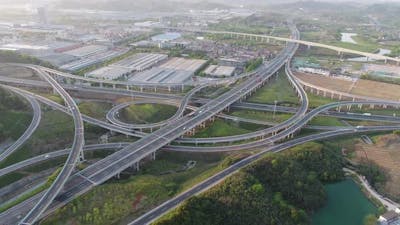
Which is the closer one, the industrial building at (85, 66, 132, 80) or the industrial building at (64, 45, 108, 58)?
the industrial building at (85, 66, 132, 80)

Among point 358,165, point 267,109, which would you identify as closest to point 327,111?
point 267,109

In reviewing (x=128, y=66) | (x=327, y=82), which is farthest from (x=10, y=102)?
(x=327, y=82)

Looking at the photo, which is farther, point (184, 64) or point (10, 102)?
point (184, 64)

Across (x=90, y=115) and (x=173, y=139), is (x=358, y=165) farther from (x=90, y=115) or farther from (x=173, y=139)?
(x=90, y=115)

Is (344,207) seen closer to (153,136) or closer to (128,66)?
(153,136)

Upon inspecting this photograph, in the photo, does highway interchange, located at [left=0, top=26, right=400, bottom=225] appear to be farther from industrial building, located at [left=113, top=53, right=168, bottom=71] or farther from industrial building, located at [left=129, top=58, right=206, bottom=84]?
industrial building, located at [left=113, top=53, right=168, bottom=71]

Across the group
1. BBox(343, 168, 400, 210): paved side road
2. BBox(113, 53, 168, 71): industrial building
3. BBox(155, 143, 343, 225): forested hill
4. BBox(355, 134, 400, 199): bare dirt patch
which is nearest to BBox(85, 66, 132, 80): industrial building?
BBox(113, 53, 168, 71): industrial building

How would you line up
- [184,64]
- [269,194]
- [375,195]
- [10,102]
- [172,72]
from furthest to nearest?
[184,64]
[172,72]
[10,102]
[375,195]
[269,194]
